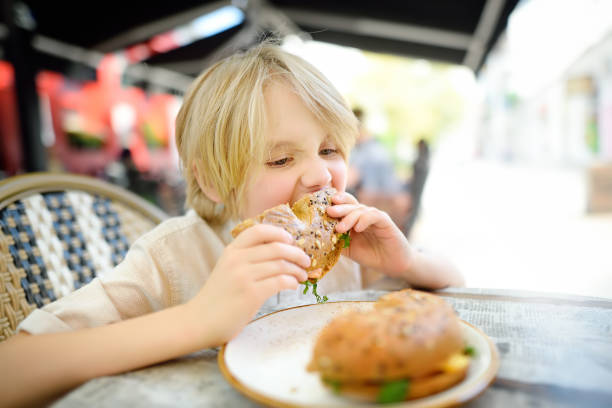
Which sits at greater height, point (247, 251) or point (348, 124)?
point (348, 124)

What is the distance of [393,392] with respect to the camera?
63 centimetres

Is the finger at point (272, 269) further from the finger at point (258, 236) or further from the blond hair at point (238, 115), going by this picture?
the blond hair at point (238, 115)

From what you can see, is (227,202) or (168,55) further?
(168,55)

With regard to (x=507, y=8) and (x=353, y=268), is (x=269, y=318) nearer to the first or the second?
(x=353, y=268)

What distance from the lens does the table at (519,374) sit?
71 centimetres

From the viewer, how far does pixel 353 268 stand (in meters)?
1.94

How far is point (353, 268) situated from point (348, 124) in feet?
2.44

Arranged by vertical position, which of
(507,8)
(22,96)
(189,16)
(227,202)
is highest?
(189,16)

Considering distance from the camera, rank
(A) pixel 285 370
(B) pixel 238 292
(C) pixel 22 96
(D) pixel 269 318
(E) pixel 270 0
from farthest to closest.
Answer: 1. (E) pixel 270 0
2. (C) pixel 22 96
3. (D) pixel 269 318
4. (B) pixel 238 292
5. (A) pixel 285 370

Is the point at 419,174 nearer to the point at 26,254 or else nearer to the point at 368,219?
the point at 368,219

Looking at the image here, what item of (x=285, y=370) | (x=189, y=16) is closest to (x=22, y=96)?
(x=189, y=16)

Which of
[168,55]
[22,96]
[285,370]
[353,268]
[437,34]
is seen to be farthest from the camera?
[168,55]

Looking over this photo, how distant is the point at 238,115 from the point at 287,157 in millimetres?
253

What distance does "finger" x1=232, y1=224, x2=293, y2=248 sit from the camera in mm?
973
